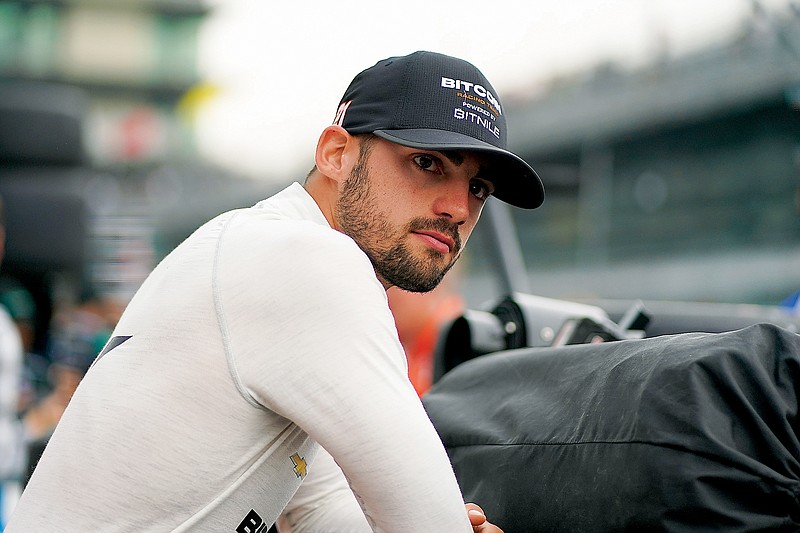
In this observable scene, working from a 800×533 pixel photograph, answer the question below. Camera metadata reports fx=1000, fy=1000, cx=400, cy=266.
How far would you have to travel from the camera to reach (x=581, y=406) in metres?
1.47

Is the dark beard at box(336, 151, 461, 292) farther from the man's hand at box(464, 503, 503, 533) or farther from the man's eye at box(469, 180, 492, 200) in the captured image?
the man's hand at box(464, 503, 503, 533)

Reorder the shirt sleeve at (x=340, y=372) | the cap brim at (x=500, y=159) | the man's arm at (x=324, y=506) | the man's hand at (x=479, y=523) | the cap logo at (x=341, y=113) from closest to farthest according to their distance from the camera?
the shirt sleeve at (x=340, y=372), the man's hand at (x=479, y=523), the cap brim at (x=500, y=159), the cap logo at (x=341, y=113), the man's arm at (x=324, y=506)

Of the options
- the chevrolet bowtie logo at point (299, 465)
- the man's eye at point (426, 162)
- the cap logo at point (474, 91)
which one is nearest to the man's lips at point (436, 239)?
the man's eye at point (426, 162)

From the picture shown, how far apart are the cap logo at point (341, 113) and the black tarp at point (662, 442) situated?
0.67 metres

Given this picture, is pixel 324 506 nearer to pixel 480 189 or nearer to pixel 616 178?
pixel 480 189

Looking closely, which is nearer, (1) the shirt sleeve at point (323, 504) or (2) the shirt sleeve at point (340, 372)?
(2) the shirt sleeve at point (340, 372)

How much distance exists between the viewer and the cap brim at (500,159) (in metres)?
1.71

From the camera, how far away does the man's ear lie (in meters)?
1.89

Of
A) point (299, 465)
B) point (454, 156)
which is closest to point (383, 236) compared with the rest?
point (454, 156)

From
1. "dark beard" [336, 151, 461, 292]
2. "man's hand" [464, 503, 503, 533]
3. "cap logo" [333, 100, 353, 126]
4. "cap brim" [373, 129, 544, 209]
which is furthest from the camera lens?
"cap logo" [333, 100, 353, 126]

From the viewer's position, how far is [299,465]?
162 cm

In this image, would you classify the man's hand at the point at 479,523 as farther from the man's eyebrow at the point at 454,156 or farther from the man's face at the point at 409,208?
the man's eyebrow at the point at 454,156

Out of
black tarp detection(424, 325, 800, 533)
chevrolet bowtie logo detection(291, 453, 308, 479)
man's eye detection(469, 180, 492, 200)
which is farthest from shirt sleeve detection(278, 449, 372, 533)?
man's eye detection(469, 180, 492, 200)

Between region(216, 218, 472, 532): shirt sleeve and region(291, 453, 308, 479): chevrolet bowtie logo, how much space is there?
160 mm
